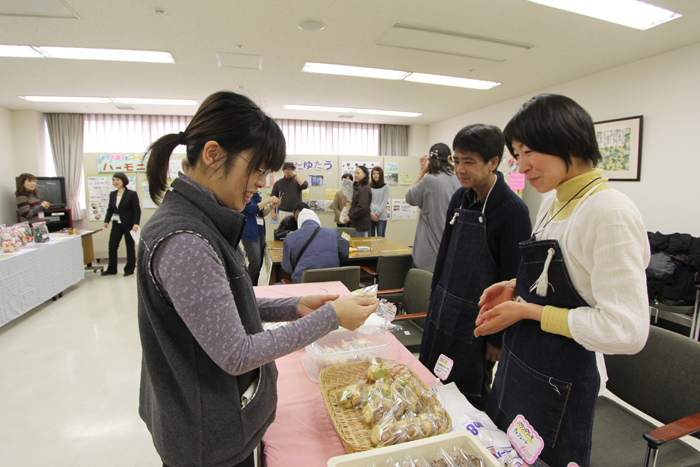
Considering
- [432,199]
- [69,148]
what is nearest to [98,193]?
[69,148]

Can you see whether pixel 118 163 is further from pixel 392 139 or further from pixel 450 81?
pixel 392 139

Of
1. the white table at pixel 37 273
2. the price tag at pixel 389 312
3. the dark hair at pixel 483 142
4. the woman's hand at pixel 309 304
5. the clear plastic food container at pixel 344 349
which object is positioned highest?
the dark hair at pixel 483 142

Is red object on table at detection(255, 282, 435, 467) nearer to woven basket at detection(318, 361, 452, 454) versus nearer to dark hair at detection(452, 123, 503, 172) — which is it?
woven basket at detection(318, 361, 452, 454)

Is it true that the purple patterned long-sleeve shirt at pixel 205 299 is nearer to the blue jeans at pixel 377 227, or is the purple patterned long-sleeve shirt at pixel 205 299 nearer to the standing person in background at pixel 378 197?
the standing person in background at pixel 378 197

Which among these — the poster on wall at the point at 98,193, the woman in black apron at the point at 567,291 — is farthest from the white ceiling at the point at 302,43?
the woman in black apron at the point at 567,291

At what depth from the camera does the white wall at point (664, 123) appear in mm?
3596

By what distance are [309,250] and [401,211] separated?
4.86 m

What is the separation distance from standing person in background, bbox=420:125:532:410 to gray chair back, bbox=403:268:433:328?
2.02 ft

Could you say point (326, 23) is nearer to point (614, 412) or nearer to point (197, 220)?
point (197, 220)

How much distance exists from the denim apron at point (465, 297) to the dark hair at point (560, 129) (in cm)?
56

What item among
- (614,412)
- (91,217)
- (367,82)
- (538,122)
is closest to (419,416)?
(538,122)

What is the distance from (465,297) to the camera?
4.97 ft

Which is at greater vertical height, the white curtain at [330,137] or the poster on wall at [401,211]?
the white curtain at [330,137]

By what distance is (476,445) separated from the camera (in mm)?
789
